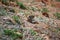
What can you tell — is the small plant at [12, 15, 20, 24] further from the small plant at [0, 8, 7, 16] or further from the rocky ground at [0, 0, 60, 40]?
the small plant at [0, 8, 7, 16]

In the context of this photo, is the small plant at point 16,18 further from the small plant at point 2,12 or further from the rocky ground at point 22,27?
the small plant at point 2,12

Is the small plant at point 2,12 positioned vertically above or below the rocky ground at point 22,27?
above

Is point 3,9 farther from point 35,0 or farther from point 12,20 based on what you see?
point 35,0

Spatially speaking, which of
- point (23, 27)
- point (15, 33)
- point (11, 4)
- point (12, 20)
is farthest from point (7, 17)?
point (11, 4)

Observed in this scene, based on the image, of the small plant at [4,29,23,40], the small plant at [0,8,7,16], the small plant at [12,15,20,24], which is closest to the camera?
the small plant at [4,29,23,40]

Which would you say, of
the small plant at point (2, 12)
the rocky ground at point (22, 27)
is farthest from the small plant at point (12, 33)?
the small plant at point (2, 12)

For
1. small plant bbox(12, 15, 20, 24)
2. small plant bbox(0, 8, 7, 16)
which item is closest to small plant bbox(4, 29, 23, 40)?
small plant bbox(12, 15, 20, 24)

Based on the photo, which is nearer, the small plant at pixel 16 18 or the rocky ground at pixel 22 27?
the rocky ground at pixel 22 27

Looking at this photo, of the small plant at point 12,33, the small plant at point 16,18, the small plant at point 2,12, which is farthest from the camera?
the small plant at point 2,12

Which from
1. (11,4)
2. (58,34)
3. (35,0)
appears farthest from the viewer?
(35,0)

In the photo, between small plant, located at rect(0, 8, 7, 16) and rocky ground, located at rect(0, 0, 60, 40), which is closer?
rocky ground, located at rect(0, 0, 60, 40)

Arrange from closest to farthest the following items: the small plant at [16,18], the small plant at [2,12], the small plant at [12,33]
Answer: the small plant at [12,33]
the small plant at [16,18]
the small plant at [2,12]
